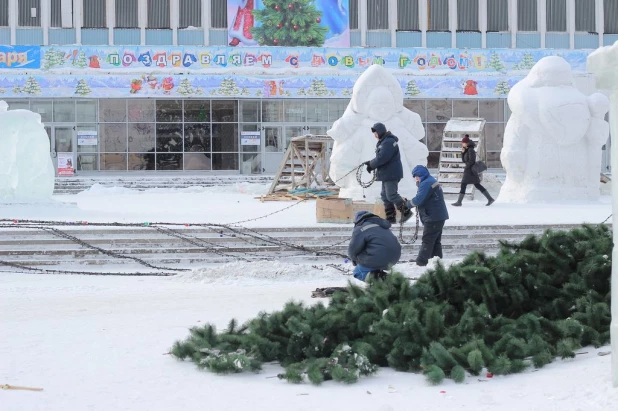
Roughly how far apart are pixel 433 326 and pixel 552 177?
1546 centimetres

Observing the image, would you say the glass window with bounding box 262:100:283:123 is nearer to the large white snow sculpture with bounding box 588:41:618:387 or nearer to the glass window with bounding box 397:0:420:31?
the glass window with bounding box 397:0:420:31

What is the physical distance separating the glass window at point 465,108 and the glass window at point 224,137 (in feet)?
27.0

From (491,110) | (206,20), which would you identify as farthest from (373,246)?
(206,20)

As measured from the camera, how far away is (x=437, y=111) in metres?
40.0

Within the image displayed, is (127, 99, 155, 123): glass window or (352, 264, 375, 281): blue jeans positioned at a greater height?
(127, 99, 155, 123): glass window

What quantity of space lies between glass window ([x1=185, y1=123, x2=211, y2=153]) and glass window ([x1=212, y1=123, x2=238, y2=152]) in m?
0.26

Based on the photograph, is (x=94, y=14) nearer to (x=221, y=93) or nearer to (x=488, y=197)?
(x=221, y=93)

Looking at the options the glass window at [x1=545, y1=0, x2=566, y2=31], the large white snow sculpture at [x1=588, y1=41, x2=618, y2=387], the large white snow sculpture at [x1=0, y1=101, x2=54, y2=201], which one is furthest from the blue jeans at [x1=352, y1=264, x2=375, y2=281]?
the glass window at [x1=545, y1=0, x2=566, y2=31]

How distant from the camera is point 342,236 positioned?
15.0 metres

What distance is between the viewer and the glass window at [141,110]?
38.8 metres

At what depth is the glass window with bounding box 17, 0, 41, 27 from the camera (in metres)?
47.7

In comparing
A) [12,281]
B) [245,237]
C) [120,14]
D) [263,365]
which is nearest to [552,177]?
[245,237]

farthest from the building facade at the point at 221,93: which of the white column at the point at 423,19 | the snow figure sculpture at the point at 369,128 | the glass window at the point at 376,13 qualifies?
the snow figure sculpture at the point at 369,128

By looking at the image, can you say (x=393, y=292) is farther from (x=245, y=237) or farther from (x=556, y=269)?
(x=245, y=237)
